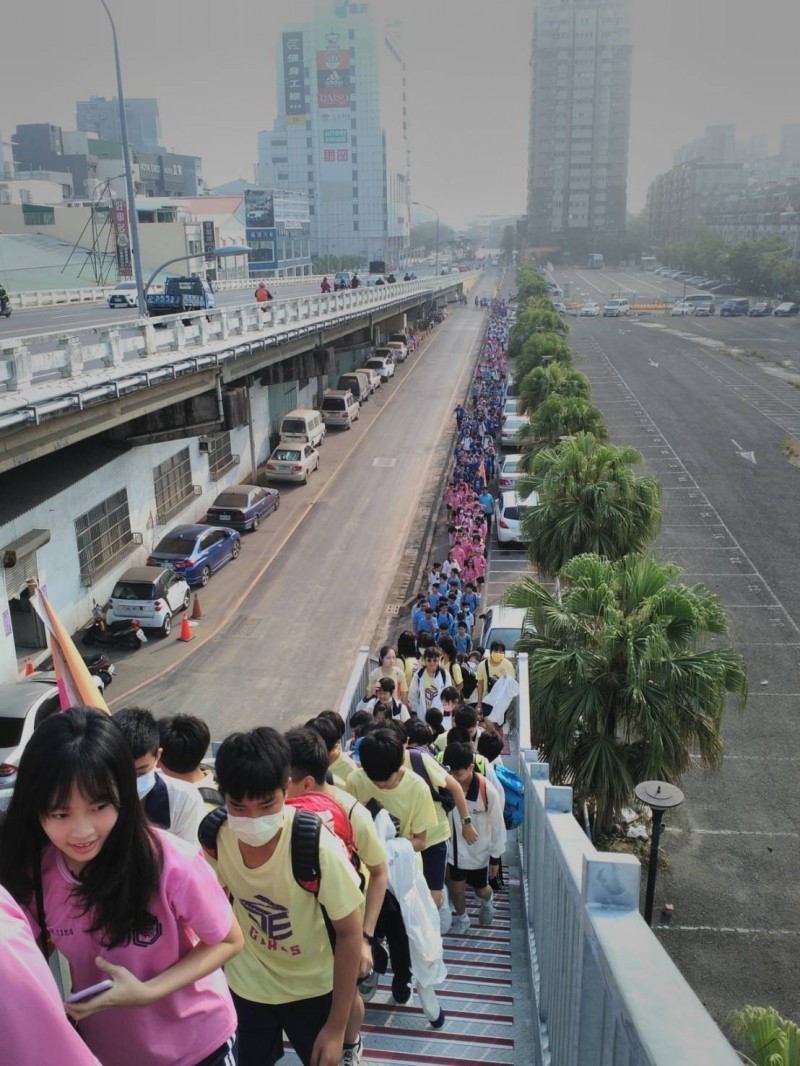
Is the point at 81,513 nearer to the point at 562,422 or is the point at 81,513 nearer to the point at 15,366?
the point at 15,366

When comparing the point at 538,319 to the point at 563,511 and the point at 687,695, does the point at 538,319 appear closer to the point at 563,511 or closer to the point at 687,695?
the point at 563,511

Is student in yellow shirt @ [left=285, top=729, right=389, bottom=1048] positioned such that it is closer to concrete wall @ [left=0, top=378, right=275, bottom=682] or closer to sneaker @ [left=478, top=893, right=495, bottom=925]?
sneaker @ [left=478, top=893, right=495, bottom=925]

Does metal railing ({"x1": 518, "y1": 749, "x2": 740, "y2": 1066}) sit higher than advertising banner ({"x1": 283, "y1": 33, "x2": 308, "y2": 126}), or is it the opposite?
advertising banner ({"x1": 283, "y1": 33, "x2": 308, "y2": 126})

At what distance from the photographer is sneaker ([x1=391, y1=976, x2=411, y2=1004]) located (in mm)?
5047

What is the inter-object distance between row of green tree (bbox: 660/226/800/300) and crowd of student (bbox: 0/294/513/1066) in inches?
4349

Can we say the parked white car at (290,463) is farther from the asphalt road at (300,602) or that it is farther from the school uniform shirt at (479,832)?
the school uniform shirt at (479,832)

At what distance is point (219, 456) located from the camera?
2928 cm

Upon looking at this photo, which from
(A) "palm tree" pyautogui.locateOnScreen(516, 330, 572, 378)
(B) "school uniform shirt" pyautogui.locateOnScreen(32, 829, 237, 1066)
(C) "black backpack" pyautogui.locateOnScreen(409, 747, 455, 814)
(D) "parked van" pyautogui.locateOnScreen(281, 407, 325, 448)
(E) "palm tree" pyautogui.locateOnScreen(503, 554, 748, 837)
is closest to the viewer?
(B) "school uniform shirt" pyautogui.locateOnScreen(32, 829, 237, 1066)

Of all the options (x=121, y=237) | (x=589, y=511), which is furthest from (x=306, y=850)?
(x=121, y=237)

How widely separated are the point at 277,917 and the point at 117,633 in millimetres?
16038

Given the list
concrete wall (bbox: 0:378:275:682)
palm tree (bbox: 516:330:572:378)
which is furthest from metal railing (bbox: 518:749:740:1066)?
palm tree (bbox: 516:330:572:378)

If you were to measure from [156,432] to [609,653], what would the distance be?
1488 centimetres

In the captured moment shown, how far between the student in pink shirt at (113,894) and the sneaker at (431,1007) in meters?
2.11

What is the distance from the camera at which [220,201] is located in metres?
105
